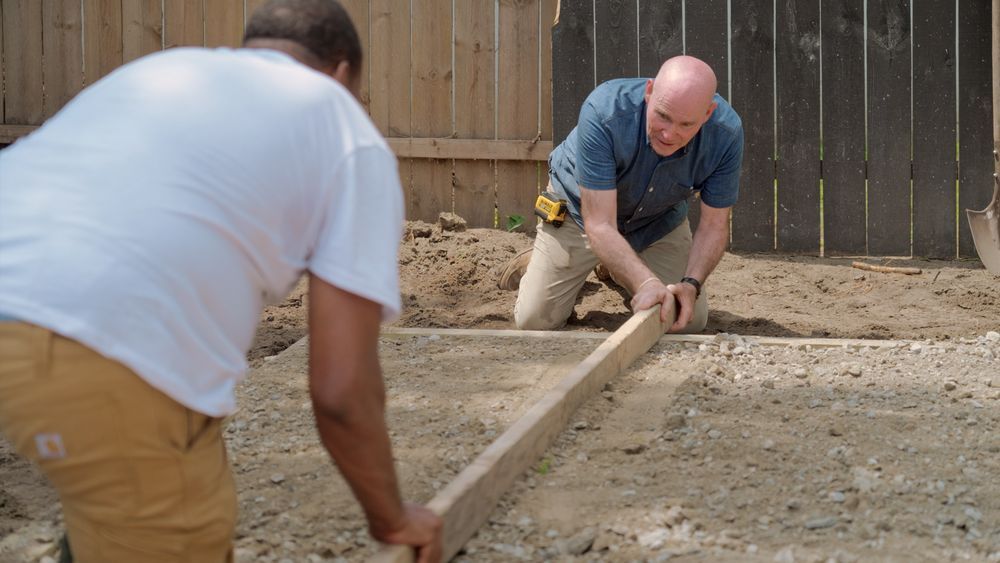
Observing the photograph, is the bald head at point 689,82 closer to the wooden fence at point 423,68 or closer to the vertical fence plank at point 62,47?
the wooden fence at point 423,68

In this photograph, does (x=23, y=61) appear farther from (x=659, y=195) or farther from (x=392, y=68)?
(x=659, y=195)

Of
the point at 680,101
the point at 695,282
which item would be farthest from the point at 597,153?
the point at 695,282

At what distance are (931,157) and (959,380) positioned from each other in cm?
339

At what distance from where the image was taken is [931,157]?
714 centimetres

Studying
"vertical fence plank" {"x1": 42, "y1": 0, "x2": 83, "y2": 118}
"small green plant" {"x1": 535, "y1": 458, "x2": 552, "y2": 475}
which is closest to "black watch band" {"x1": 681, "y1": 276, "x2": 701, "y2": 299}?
"small green plant" {"x1": 535, "y1": 458, "x2": 552, "y2": 475}

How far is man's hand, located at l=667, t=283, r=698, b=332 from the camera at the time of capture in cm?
485

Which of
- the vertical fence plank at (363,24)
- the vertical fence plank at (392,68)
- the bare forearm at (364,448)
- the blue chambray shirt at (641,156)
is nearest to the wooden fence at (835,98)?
the vertical fence plank at (392,68)

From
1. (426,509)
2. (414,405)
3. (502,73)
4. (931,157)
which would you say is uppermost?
(502,73)

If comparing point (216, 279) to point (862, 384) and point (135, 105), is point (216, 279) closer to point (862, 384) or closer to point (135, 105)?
point (135, 105)

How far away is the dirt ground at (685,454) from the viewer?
2.71 m

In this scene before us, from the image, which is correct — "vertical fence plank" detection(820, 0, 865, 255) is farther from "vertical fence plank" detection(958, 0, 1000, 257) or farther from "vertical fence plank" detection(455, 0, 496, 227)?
"vertical fence plank" detection(455, 0, 496, 227)

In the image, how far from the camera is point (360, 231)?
1776 millimetres

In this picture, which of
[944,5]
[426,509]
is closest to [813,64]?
[944,5]

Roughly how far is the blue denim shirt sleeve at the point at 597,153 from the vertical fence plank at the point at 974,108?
3285 mm
